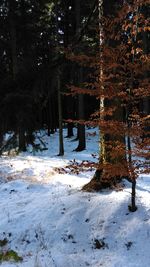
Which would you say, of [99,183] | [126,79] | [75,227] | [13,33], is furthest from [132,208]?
[13,33]

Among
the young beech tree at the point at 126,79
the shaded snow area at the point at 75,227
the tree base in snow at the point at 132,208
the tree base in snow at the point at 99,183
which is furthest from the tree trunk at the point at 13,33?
the tree base in snow at the point at 132,208

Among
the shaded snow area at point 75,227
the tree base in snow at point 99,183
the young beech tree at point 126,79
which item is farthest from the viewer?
the tree base in snow at point 99,183

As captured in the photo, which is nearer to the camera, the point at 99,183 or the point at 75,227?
the point at 75,227

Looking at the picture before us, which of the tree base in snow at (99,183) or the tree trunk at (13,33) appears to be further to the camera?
the tree trunk at (13,33)

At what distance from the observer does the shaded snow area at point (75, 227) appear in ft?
26.3

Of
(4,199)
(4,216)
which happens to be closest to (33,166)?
(4,199)

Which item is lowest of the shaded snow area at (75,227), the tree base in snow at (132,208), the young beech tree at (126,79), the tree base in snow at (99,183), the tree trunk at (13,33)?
the shaded snow area at (75,227)

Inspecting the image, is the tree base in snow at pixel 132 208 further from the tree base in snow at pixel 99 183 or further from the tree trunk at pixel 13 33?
the tree trunk at pixel 13 33

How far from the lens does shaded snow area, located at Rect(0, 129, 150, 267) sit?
26.3ft

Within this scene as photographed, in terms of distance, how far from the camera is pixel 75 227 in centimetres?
920

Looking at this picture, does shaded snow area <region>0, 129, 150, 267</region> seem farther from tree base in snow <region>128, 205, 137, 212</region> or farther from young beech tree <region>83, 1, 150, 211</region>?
young beech tree <region>83, 1, 150, 211</region>

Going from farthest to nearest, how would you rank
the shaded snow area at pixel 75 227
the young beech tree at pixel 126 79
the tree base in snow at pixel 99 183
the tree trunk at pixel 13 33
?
the tree trunk at pixel 13 33
the tree base in snow at pixel 99 183
the young beech tree at pixel 126 79
the shaded snow area at pixel 75 227

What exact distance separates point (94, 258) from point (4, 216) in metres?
3.37

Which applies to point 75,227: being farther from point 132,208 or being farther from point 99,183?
point 99,183
